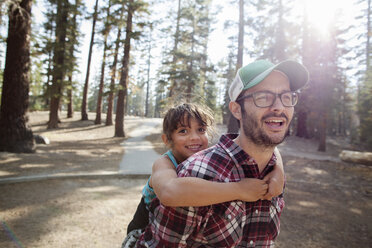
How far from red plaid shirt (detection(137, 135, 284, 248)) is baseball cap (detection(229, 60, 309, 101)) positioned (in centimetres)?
40

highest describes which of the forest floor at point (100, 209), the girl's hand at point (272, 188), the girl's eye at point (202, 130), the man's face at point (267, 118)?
the man's face at point (267, 118)

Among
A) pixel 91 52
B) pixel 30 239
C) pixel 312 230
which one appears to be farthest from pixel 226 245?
pixel 91 52

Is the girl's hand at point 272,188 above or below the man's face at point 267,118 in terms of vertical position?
below

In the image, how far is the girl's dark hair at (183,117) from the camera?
2.45 meters

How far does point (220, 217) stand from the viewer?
1.43m

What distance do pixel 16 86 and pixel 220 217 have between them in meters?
9.89

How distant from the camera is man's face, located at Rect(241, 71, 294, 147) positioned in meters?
1.55

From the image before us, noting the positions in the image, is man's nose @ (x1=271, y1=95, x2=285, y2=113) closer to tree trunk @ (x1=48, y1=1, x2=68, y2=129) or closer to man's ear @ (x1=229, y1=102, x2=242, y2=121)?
man's ear @ (x1=229, y1=102, x2=242, y2=121)

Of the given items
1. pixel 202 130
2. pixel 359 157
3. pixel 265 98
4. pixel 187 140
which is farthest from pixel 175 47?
pixel 265 98

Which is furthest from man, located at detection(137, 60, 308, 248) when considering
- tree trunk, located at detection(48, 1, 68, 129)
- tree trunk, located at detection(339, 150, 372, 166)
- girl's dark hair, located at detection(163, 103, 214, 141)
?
tree trunk, located at detection(48, 1, 68, 129)

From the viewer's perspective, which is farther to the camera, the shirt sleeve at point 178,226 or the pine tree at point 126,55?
the pine tree at point 126,55

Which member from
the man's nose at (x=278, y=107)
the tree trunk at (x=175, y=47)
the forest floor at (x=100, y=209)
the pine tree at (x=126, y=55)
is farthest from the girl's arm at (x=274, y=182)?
the tree trunk at (x=175, y=47)

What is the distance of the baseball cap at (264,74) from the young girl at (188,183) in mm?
623

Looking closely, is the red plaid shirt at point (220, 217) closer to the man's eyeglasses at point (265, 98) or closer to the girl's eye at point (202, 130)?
the man's eyeglasses at point (265, 98)
